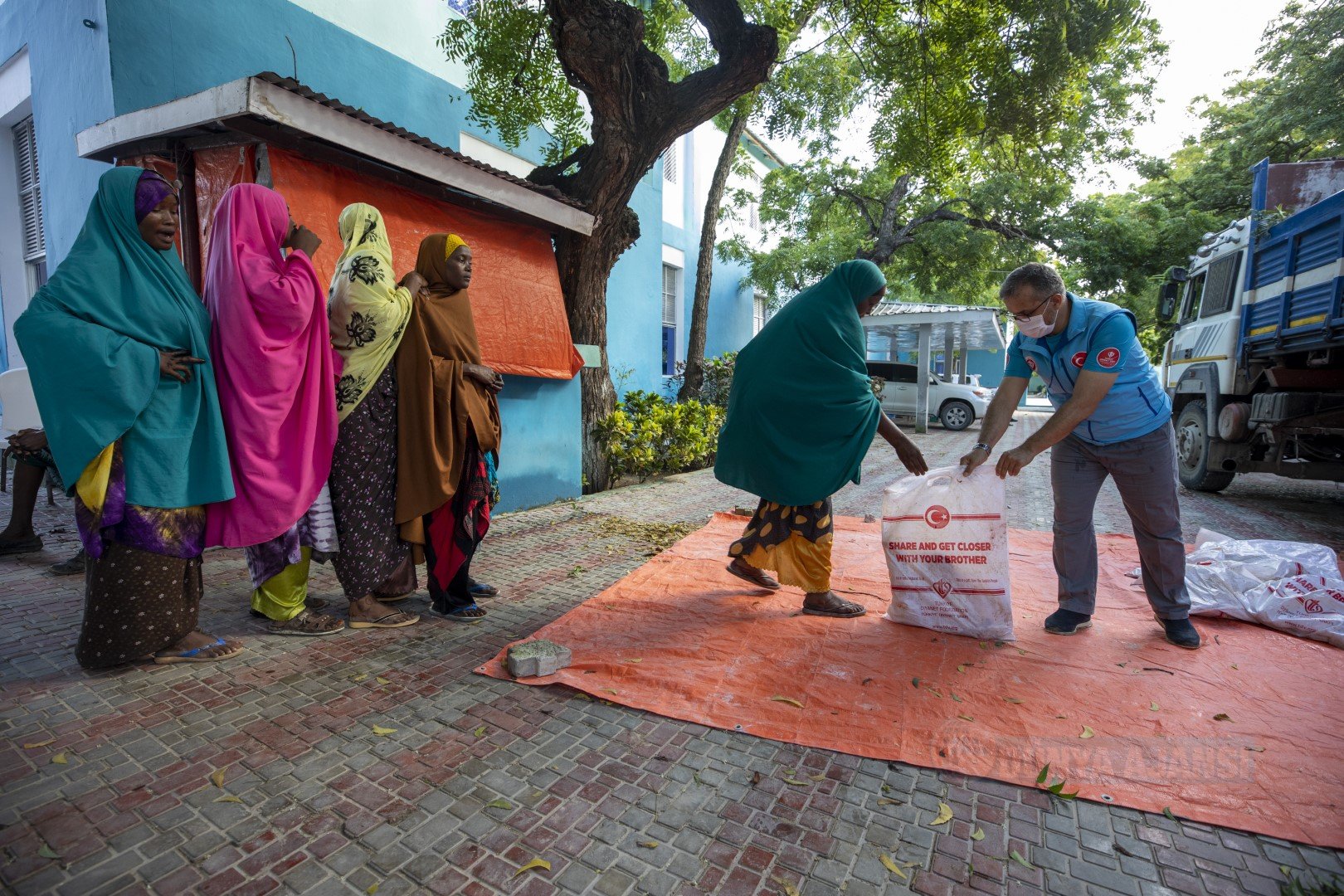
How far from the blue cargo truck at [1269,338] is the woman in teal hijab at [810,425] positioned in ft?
12.5

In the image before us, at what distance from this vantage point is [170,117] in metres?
3.89

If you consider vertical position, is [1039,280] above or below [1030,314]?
above

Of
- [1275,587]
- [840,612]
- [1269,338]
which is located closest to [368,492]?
[840,612]

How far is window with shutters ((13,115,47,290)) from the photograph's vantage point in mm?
6492

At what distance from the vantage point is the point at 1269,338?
6242 mm

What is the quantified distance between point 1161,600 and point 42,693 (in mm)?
4632

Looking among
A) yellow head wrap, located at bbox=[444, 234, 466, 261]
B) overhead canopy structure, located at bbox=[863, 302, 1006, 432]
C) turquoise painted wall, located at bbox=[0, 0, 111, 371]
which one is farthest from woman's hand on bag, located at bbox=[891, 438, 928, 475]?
overhead canopy structure, located at bbox=[863, 302, 1006, 432]

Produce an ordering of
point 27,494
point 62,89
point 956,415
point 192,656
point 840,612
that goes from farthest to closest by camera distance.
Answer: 1. point 956,415
2. point 62,89
3. point 27,494
4. point 840,612
5. point 192,656

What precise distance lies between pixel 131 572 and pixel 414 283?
167cm

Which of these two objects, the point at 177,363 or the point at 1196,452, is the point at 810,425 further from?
the point at 1196,452

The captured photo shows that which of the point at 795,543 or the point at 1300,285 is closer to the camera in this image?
the point at 795,543

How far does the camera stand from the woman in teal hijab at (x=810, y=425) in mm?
3277

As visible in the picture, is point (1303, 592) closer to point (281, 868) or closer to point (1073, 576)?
point (1073, 576)

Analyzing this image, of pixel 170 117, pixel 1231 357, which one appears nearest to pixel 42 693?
pixel 170 117
